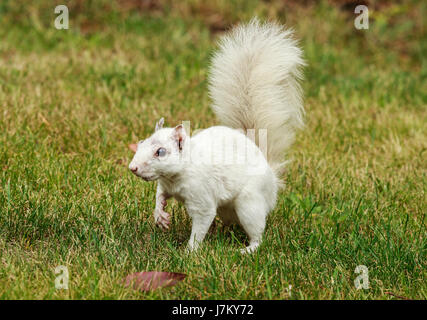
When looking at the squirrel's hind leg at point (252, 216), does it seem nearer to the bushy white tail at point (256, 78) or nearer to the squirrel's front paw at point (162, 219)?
the squirrel's front paw at point (162, 219)

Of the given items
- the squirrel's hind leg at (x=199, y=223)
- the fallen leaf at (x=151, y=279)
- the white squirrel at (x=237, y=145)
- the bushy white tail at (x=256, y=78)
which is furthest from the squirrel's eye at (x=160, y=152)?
the bushy white tail at (x=256, y=78)

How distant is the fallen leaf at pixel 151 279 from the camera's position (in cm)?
238

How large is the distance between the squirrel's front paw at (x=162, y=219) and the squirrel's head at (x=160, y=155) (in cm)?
26

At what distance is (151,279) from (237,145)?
761 mm

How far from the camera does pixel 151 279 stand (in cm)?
241

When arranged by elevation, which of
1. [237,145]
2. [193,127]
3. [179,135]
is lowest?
[193,127]

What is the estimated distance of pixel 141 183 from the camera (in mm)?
3486

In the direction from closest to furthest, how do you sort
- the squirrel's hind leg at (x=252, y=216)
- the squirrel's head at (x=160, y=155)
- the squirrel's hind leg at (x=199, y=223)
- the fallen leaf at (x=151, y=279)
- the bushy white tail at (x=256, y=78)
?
the fallen leaf at (x=151, y=279)
the squirrel's head at (x=160, y=155)
the squirrel's hind leg at (x=199, y=223)
the squirrel's hind leg at (x=252, y=216)
the bushy white tail at (x=256, y=78)

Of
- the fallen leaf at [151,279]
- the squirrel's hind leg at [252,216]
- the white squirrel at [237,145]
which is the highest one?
the white squirrel at [237,145]

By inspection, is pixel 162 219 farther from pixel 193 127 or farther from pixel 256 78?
pixel 193 127

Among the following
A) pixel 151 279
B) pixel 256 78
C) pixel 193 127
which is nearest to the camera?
pixel 151 279

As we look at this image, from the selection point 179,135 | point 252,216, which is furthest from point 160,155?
point 252,216
